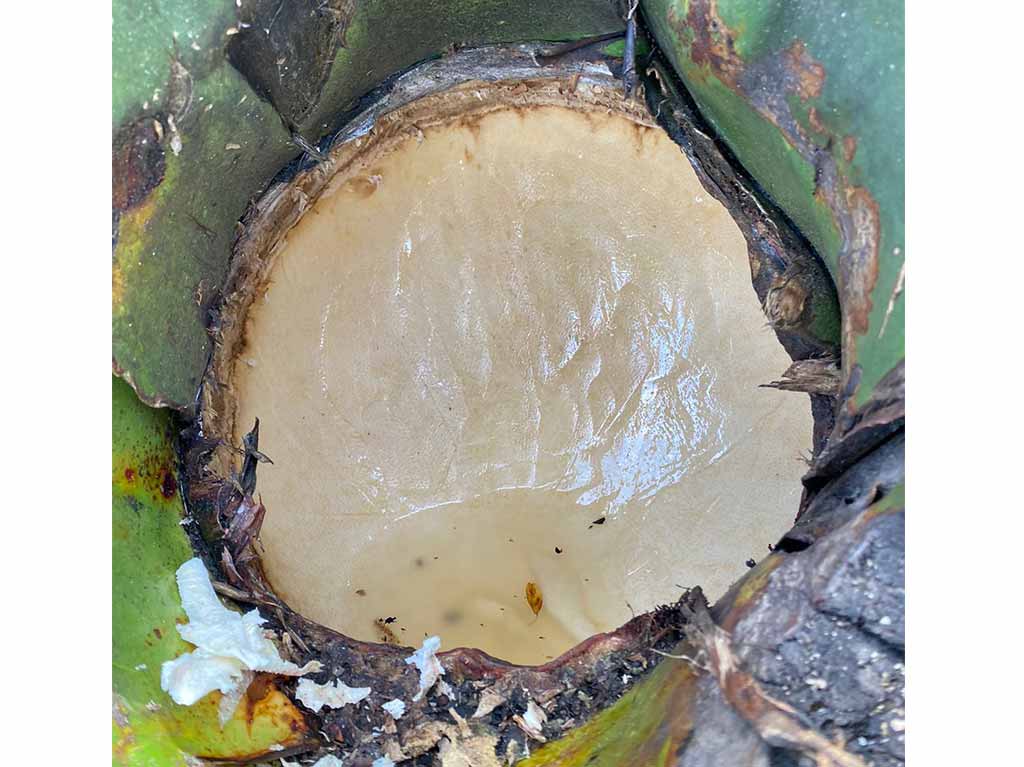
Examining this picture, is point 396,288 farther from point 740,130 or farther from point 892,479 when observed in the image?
point 892,479

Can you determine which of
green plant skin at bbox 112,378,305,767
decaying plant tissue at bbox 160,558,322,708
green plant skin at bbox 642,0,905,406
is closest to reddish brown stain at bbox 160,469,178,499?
green plant skin at bbox 112,378,305,767

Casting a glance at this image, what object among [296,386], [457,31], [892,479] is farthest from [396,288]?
[892,479]

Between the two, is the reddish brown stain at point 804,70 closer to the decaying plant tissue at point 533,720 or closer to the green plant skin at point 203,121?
the green plant skin at point 203,121

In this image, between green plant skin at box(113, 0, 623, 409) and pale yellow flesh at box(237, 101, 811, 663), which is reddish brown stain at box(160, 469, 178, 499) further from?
pale yellow flesh at box(237, 101, 811, 663)

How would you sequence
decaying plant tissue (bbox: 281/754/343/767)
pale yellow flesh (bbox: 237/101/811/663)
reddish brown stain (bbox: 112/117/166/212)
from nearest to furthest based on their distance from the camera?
reddish brown stain (bbox: 112/117/166/212) < decaying plant tissue (bbox: 281/754/343/767) < pale yellow flesh (bbox: 237/101/811/663)

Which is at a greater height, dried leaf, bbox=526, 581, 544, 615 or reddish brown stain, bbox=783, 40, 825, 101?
reddish brown stain, bbox=783, 40, 825, 101

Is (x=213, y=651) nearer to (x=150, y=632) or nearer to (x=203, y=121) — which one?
(x=150, y=632)

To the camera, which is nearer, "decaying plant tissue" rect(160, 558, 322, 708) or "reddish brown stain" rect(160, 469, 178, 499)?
"decaying plant tissue" rect(160, 558, 322, 708)

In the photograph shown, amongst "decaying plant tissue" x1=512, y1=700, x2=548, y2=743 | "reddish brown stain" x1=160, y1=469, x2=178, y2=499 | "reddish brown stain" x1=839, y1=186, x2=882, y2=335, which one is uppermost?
"reddish brown stain" x1=160, y1=469, x2=178, y2=499

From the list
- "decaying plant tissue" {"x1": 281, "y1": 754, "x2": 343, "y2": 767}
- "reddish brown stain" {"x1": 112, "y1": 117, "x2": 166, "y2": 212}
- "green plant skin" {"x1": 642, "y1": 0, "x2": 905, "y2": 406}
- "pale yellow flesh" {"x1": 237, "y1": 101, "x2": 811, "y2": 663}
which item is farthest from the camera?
"pale yellow flesh" {"x1": 237, "y1": 101, "x2": 811, "y2": 663}
